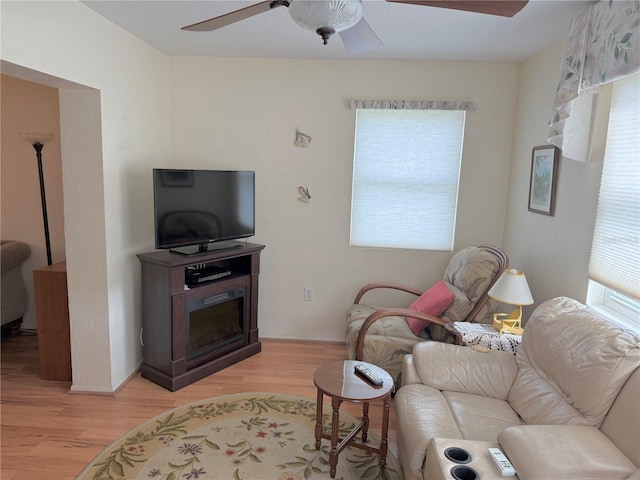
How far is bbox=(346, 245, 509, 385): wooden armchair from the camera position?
276cm

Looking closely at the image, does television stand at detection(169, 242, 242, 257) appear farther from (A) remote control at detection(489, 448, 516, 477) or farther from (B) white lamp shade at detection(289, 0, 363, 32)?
(A) remote control at detection(489, 448, 516, 477)

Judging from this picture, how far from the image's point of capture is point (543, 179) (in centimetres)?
289

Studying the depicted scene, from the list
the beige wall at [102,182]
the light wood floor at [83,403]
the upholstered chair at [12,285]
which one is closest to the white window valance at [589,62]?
the light wood floor at [83,403]

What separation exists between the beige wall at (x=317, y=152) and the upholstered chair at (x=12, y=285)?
1528 mm

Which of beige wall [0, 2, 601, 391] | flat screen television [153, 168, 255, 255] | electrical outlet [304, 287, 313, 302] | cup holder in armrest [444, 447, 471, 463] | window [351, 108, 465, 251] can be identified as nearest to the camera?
cup holder in armrest [444, 447, 471, 463]

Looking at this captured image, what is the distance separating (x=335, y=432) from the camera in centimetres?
202

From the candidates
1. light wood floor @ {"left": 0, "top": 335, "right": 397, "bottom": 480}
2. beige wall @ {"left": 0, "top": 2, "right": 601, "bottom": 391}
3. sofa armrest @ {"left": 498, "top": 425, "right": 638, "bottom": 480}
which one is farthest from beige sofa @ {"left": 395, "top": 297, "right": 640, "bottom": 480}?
beige wall @ {"left": 0, "top": 2, "right": 601, "bottom": 391}

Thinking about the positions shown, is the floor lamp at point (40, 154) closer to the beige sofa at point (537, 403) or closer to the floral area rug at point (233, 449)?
the floral area rug at point (233, 449)

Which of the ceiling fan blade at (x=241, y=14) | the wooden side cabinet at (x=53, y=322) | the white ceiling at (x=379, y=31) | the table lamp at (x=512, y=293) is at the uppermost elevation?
the white ceiling at (x=379, y=31)

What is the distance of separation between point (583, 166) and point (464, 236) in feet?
4.26

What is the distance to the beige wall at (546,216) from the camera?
2.37 metres

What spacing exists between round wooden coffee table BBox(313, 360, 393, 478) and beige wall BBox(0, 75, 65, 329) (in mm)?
2857

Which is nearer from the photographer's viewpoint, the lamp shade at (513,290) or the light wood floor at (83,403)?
the light wood floor at (83,403)

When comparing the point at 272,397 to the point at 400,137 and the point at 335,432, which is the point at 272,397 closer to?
the point at 335,432
